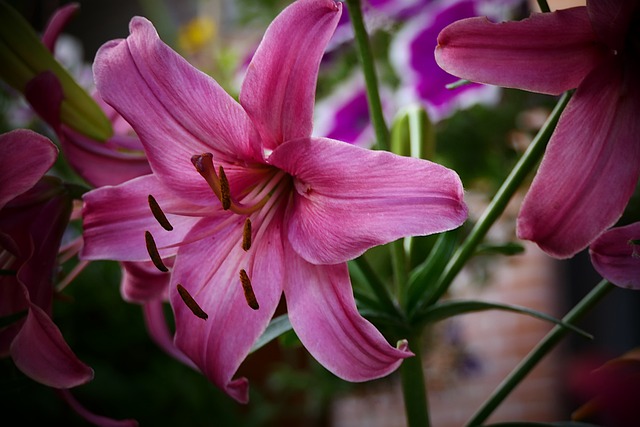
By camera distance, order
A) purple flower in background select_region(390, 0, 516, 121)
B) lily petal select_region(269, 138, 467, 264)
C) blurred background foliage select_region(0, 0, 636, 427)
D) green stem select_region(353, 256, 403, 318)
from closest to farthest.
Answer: lily petal select_region(269, 138, 467, 264), green stem select_region(353, 256, 403, 318), purple flower in background select_region(390, 0, 516, 121), blurred background foliage select_region(0, 0, 636, 427)

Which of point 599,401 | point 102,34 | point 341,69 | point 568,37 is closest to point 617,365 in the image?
point 599,401

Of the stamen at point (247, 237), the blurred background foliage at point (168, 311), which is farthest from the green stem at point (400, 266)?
the blurred background foliage at point (168, 311)

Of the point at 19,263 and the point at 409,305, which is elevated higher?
the point at 19,263

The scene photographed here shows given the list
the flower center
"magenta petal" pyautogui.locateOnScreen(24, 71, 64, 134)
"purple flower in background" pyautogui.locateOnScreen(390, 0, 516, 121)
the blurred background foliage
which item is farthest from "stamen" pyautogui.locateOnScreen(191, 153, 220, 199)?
the blurred background foliage

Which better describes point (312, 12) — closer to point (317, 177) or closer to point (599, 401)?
point (317, 177)

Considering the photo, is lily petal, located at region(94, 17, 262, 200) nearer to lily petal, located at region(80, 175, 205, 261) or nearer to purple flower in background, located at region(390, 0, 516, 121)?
lily petal, located at region(80, 175, 205, 261)
